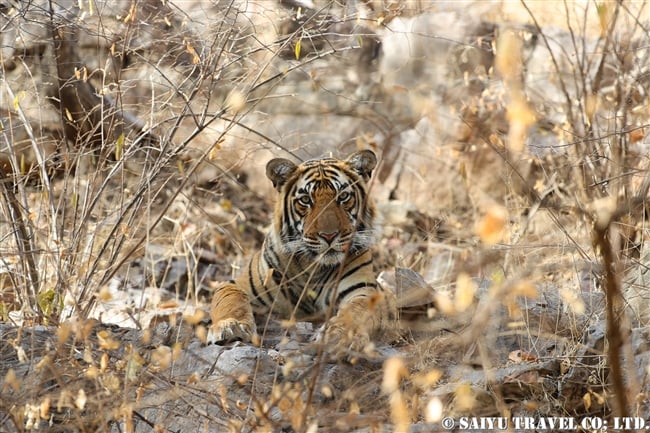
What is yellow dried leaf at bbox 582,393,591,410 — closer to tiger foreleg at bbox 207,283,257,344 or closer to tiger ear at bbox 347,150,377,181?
tiger foreleg at bbox 207,283,257,344

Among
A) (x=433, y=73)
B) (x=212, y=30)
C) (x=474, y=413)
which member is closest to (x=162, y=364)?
(x=474, y=413)

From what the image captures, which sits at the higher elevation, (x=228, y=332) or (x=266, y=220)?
(x=266, y=220)

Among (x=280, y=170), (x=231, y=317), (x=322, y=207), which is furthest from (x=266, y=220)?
(x=231, y=317)

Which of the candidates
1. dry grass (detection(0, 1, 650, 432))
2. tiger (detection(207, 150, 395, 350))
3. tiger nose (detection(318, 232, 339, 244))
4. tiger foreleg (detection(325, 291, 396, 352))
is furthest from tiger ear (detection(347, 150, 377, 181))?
tiger foreleg (detection(325, 291, 396, 352))

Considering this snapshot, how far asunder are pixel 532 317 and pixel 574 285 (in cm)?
112

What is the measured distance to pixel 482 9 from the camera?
10.2 metres

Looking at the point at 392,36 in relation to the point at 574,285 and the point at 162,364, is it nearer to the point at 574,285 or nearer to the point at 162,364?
the point at 574,285

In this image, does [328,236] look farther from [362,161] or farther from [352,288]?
[362,161]

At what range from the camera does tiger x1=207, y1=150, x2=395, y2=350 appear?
558cm

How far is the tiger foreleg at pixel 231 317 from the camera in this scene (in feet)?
16.3

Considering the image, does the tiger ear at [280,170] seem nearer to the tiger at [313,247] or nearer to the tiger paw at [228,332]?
the tiger at [313,247]

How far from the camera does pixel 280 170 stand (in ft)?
19.9

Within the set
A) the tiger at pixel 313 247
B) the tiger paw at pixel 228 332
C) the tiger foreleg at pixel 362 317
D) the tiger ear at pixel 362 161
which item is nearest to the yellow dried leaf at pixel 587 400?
the tiger foreleg at pixel 362 317

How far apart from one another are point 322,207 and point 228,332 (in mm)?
1135
